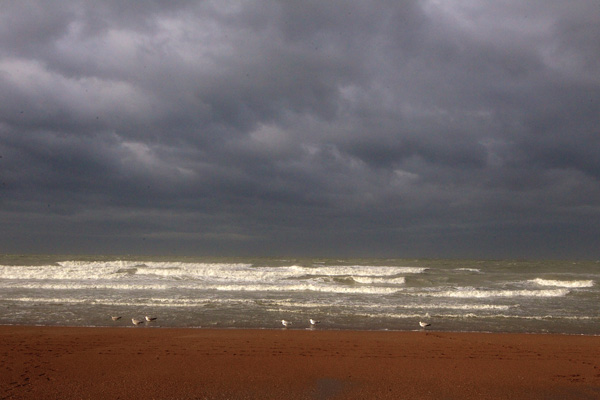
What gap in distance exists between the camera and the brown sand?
6.86 m

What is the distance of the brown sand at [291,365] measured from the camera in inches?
270

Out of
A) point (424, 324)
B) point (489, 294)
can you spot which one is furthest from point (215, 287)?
point (489, 294)

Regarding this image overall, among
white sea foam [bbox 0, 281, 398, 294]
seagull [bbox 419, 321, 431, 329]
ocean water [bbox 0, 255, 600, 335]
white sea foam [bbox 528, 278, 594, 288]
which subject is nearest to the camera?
seagull [bbox 419, 321, 431, 329]

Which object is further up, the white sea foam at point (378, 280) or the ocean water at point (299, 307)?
the ocean water at point (299, 307)

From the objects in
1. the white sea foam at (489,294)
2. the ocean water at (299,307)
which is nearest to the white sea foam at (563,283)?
the ocean water at (299,307)

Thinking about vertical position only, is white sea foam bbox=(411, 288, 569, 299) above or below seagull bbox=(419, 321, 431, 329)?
below

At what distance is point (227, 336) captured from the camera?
10641mm

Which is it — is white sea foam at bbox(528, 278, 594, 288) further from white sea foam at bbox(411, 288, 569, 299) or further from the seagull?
the seagull

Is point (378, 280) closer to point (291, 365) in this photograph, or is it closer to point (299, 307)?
point (299, 307)

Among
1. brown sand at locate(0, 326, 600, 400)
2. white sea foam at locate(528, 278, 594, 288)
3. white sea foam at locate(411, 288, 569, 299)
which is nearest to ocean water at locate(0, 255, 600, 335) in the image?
white sea foam at locate(411, 288, 569, 299)

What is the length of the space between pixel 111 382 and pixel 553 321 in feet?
44.1

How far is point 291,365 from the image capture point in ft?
27.0

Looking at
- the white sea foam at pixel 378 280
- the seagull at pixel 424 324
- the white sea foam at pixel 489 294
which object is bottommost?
the white sea foam at pixel 378 280

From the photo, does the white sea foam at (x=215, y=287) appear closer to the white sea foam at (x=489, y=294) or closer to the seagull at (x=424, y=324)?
the white sea foam at (x=489, y=294)
